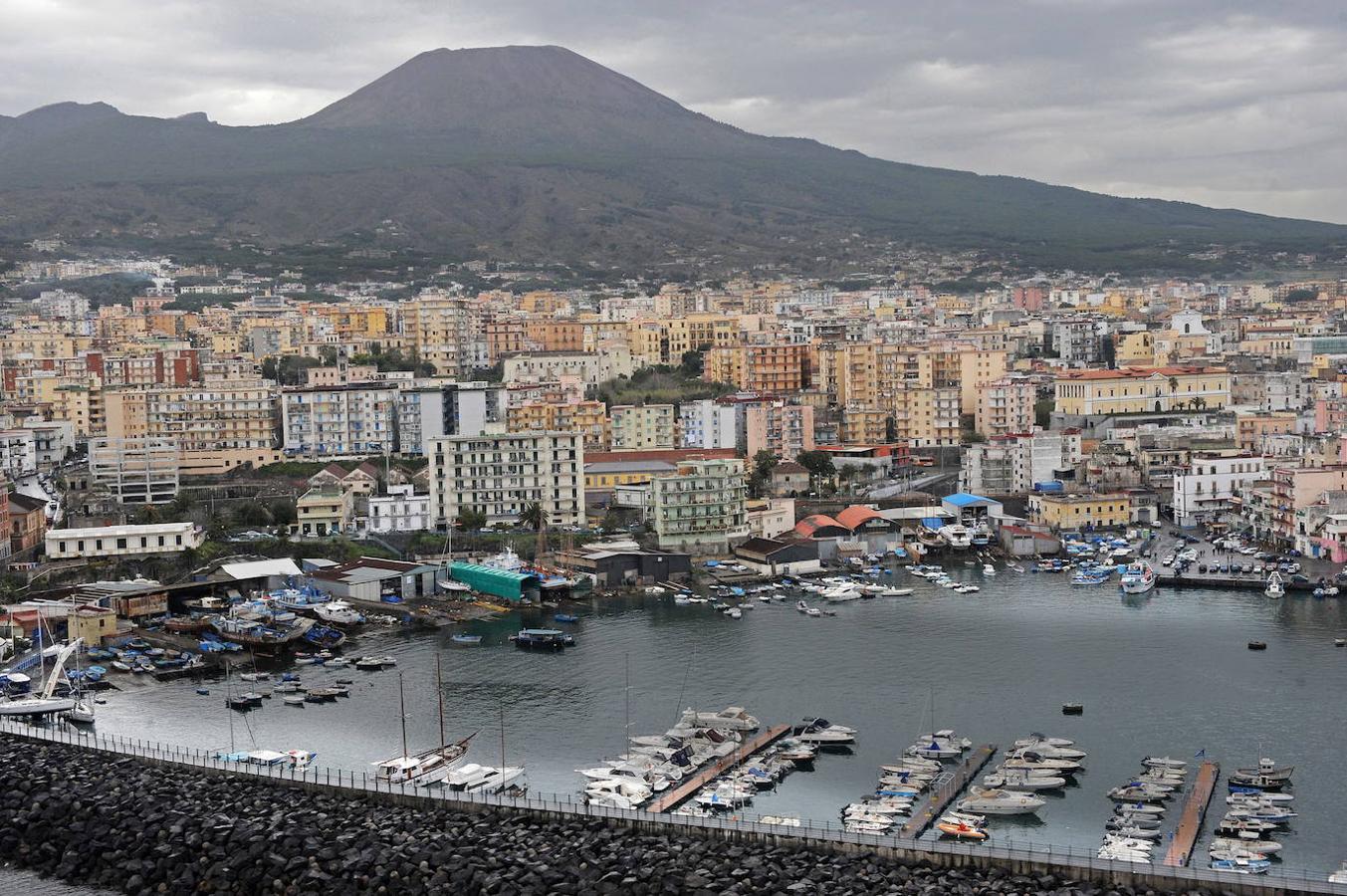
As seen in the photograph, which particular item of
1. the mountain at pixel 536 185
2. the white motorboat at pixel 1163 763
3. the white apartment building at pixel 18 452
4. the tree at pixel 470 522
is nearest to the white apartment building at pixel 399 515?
the tree at pixel 470 522

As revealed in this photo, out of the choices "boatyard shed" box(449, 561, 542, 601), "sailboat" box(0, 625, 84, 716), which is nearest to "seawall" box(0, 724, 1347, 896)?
"sailboat" box(0, 625, 84, 716)

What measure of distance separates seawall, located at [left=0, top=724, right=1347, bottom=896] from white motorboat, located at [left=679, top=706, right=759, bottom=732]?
2.12 m

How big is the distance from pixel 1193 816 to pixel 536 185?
5577 centimetres

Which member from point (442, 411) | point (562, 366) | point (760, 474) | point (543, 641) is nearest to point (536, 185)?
point (562, 366)

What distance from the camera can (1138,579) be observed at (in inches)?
666

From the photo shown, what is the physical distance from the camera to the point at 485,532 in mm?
19141

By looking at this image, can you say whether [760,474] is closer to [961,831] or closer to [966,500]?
[966,500]

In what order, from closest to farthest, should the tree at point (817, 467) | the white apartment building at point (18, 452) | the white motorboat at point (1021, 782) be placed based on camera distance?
the white motorboat at point (1021, 782)
the white apartment building at point (18, 452)
the tree at point (817, 467)

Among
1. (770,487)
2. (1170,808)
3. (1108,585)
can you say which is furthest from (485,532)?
(1170,808)

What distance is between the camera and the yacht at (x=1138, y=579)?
16797 millimetres

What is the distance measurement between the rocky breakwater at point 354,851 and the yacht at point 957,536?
10904 mm

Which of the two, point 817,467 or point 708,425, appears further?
point 708,425

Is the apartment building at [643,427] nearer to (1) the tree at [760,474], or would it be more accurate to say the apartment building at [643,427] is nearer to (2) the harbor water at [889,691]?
(1) the tree at [760,474]

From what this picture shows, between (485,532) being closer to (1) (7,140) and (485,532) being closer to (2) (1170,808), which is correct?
(2) (1170,808)
